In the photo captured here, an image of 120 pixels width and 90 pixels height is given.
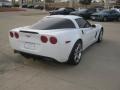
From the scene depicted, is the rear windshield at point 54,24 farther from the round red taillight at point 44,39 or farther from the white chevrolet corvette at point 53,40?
the round red taillight at point 44,39

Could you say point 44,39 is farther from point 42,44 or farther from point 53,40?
point 53,40

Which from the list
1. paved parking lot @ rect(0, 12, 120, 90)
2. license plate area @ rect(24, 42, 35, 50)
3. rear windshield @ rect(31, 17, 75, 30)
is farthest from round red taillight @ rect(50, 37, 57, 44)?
paved parking lot @ rect(0, 12, 120, 90)

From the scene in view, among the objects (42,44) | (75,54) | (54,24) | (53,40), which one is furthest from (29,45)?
(75,54)

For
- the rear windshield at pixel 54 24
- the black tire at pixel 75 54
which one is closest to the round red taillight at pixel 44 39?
the rear windshield at pixel 54 24

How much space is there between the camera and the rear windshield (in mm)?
6034

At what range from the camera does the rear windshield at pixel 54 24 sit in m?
6.03

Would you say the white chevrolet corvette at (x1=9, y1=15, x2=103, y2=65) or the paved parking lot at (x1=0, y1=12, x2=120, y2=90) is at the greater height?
the white chevrolet corvette at (x1=9, y1=15, x2=103, y2=65)

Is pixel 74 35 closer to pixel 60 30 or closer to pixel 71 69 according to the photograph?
pixel 60 30

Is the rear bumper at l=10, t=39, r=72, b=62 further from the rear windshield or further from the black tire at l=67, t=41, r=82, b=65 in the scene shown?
the rear windshield

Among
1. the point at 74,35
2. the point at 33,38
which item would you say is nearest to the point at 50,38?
the point at 33,38

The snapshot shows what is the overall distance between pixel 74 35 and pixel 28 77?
186cm

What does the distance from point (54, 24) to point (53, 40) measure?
104 cm

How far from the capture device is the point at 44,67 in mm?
5848

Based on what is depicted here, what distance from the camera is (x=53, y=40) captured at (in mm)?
5270
